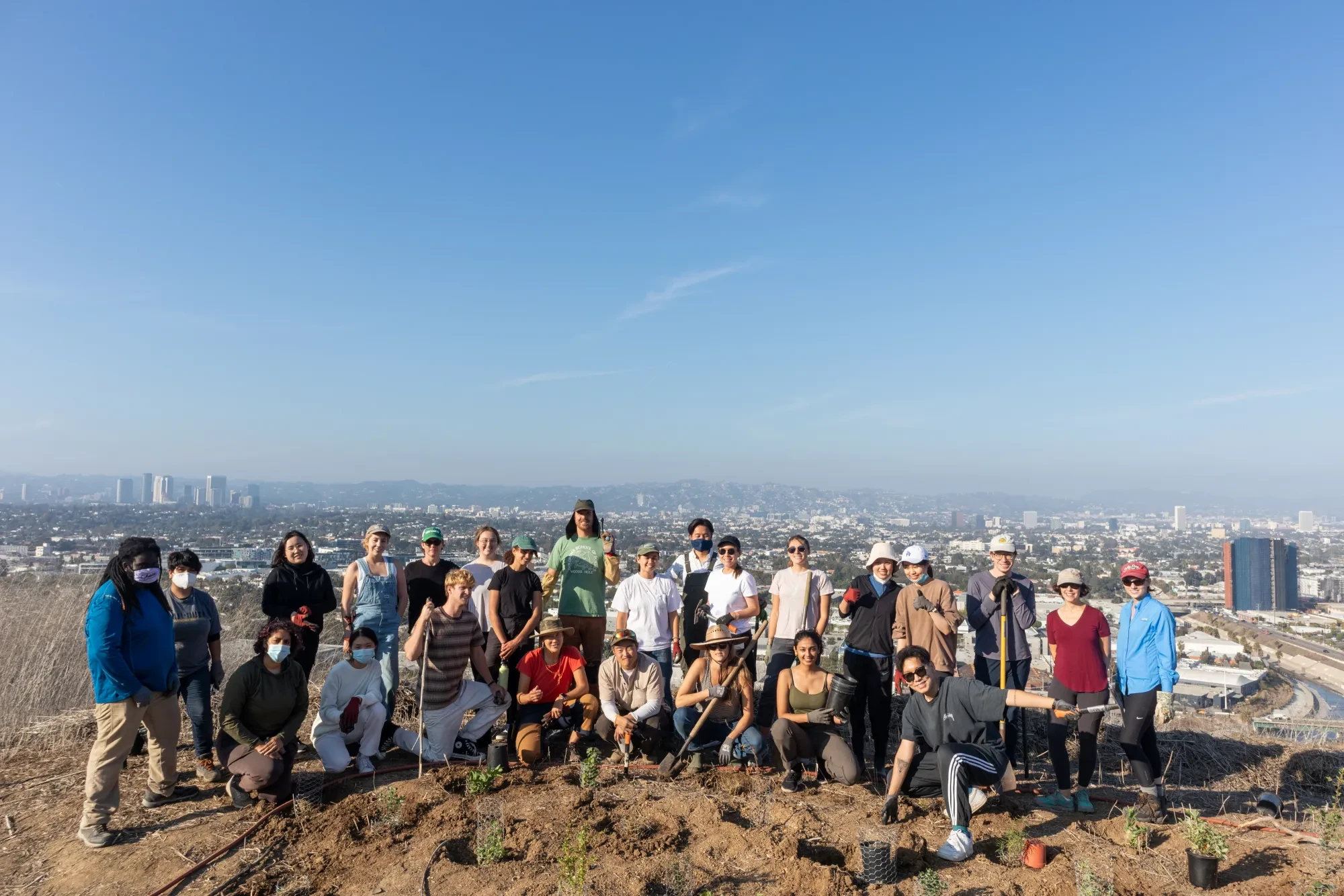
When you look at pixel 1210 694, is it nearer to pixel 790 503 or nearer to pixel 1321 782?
pixel 1321 782

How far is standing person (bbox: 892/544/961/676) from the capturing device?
604cm

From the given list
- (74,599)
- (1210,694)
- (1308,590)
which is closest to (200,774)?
(74,599)

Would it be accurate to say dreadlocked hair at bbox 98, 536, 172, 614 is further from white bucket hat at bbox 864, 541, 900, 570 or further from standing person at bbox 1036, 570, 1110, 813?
standing person at bbox 1036, 570, 1110, 813

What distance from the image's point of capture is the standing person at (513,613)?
21.7 ft

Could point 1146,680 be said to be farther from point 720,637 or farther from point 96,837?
point 96,837

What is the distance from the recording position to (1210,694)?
1358 centimetres

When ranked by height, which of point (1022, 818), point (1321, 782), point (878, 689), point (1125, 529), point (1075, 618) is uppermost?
point (1075, 618)

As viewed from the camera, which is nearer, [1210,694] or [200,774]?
[200,774]

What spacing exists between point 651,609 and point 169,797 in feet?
12.9

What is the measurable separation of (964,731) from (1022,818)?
74 centimetres

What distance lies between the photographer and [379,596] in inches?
252

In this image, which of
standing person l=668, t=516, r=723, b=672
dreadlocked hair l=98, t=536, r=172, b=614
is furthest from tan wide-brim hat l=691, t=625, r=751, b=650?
dreadlocked hair l=98, t=536, r=172, b=614

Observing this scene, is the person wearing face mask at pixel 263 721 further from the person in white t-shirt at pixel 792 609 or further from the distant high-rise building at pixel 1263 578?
the distant high-rise building at pixel 1263 578

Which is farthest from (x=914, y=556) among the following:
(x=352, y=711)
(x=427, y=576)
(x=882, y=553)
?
(x=352, y=711)
